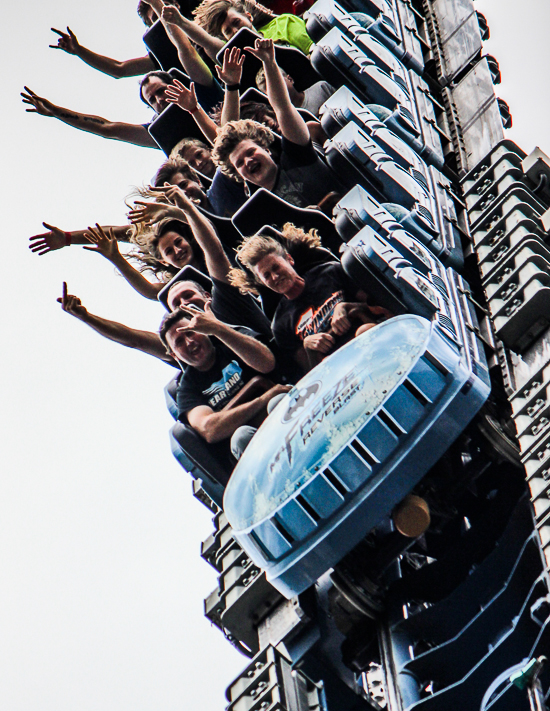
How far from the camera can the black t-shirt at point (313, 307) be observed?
2348 cm

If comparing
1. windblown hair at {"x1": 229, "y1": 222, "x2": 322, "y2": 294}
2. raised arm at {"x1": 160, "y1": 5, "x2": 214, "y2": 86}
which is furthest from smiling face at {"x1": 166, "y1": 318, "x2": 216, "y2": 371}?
raised arm at {"x1": 160, "y1": 5, "x2": 214, "y2": 86}

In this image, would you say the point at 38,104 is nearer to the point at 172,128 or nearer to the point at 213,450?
the point at 172,128

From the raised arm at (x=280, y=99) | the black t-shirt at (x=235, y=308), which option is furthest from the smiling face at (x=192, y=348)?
the raised arm at (x=280, y=99)

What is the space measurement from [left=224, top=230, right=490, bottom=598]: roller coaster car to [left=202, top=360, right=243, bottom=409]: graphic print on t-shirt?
2352 millimetres

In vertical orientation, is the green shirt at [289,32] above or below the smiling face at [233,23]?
below

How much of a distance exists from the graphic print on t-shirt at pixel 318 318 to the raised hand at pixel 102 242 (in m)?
5.32

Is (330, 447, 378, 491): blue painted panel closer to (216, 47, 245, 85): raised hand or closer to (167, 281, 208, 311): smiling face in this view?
(167, 281, 208, 311): smiling face

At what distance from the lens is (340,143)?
2594cm

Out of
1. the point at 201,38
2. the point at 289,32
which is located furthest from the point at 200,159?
the point at 289,32

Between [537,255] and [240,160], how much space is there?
19.8ft

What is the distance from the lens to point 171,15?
103 ft

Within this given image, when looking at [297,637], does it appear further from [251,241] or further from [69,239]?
[69,239]

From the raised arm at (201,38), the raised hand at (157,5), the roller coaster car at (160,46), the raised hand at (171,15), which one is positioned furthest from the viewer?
the roller coaster car at (160,46)

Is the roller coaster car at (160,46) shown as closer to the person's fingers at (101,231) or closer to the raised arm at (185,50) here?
the raised arm at (185,50)
